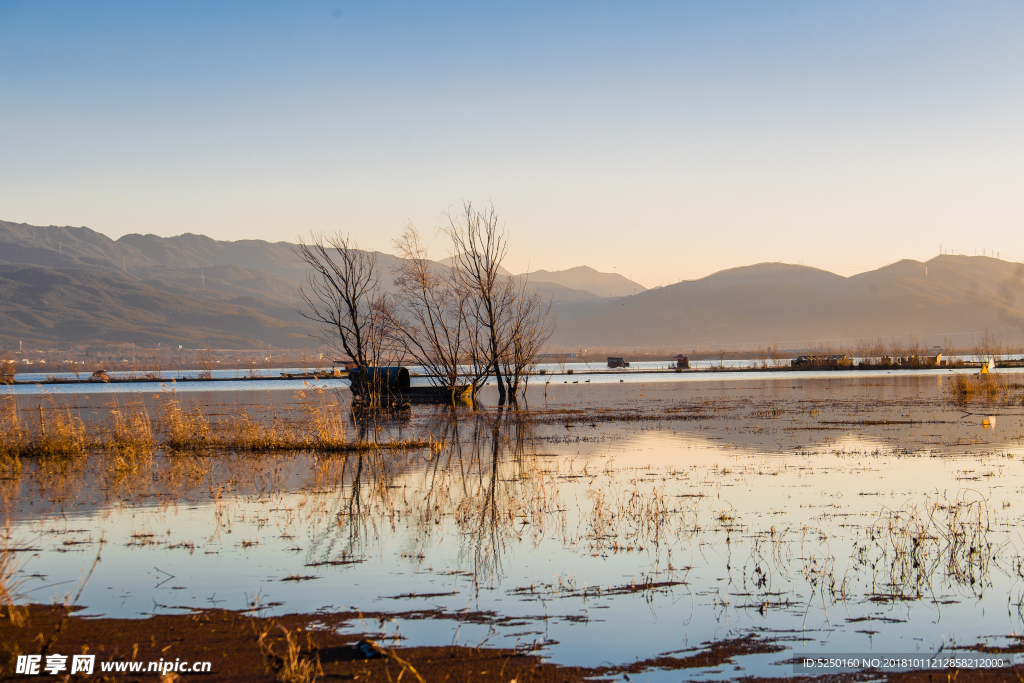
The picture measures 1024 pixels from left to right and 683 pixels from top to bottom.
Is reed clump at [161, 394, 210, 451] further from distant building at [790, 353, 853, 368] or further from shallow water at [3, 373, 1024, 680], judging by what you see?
distant building at [790, 353, 853, 368]

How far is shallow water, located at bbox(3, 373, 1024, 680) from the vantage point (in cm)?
676

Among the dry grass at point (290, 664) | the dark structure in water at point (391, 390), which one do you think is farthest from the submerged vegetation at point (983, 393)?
the dry grass at point (290, 664)

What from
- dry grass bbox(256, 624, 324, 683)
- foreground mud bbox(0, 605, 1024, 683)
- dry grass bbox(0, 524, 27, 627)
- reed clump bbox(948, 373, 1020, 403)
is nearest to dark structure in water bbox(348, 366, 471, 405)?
reed clump bbox(948, 373, 1020, 403)

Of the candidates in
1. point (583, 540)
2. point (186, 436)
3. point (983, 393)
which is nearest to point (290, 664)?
point (583, 540)

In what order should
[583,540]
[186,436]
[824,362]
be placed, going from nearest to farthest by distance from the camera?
1. [583,540]
2. [186,436]
3. [824,362]

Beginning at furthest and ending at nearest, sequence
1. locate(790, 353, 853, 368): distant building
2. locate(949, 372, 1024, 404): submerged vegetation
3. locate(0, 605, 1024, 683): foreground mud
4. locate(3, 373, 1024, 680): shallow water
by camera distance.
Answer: locate(790, 353, 853, 368): distant building < locate(949, 372, 1024, 404): submerged vegetation < locate(3, 373, 1024, 680): shallow water < locate(0, 605, 1024, 683): foreground mud

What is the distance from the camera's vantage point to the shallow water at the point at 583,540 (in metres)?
6.76

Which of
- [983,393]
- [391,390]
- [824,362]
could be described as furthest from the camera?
[824,362]

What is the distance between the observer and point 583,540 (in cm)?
966

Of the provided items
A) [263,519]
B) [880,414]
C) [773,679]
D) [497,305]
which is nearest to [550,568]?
[773,679]

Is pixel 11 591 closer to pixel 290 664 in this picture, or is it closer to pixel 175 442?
pixel 290 664

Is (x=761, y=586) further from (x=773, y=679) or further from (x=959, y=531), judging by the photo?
(x=959, y=531)

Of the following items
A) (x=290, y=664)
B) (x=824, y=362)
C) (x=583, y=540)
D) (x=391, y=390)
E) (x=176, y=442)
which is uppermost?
(x=824, y=362)

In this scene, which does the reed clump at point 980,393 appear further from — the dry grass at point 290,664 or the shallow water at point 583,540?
the dry grass at point 290,664
